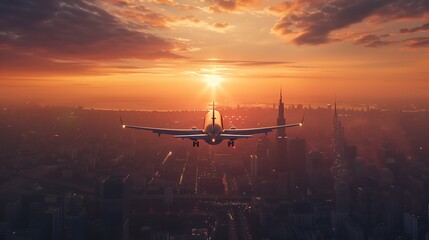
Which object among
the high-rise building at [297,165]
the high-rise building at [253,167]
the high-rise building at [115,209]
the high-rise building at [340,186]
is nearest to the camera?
the high-rise building at [115,209]

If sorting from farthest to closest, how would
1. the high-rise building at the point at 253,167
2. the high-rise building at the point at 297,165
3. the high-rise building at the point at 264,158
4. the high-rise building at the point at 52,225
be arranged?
the high-rise building at the point at 264,158 → the high-rise building at the point at 253,167 → the high-rise building at the point at 297,165 → the high-rise building at the point at 52,225

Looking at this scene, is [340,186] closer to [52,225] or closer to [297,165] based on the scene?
[297,165]

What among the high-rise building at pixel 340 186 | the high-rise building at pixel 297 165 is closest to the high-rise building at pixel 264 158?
the high-rise building at pixel 297 165

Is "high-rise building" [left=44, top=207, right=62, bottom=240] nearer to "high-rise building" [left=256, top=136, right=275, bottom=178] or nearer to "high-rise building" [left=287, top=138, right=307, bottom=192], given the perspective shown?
"high-rise building" [left=287, top=138, right=307, bottom=192]

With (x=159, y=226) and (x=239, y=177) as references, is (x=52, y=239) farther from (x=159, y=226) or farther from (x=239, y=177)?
(x=239, y=177)

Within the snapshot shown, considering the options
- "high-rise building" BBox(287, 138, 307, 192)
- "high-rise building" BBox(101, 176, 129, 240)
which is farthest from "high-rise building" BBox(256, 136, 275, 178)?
"high-rise building" BBox(101, 176, 129, 240)

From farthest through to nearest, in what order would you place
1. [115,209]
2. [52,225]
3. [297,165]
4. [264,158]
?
[264,158]
[297,165]
[115,209]
[52,225]

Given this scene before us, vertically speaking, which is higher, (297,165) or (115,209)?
(297,165)

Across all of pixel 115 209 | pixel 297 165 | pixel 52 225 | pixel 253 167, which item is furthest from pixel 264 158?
pixel 52 225

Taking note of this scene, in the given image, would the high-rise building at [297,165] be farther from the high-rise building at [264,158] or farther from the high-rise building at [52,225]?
the high-rise building at [52,225]
